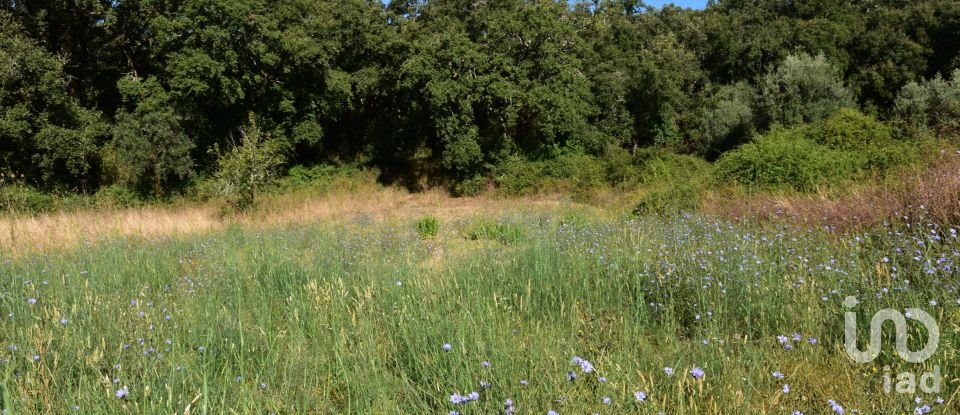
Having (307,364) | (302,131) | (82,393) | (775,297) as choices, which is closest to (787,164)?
(775,297)

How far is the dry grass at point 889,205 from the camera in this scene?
185 inches

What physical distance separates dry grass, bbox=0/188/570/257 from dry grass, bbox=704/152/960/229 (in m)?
7.84

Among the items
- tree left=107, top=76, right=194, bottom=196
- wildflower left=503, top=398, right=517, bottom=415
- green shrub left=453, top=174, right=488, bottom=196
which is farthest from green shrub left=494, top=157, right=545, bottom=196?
wildflower left=503, top=398, right=517, bottom=415

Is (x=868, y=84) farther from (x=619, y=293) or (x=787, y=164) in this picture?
(x=619, y=293)

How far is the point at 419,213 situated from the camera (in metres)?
16.8

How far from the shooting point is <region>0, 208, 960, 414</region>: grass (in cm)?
225

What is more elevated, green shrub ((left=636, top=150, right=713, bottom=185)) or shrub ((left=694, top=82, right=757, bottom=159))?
shrub ((left=694, top=82, right=757, bottom=159))

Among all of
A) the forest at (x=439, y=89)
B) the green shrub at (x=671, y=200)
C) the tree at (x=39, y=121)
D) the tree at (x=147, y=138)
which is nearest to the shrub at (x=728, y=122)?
the forest at (x=439, y=89)

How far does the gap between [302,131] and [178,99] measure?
411 centimetres

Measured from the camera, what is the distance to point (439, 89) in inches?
732

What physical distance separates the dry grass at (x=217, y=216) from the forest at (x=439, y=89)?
4.76 feet

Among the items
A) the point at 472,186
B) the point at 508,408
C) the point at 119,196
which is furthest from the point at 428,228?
the point at 119,196

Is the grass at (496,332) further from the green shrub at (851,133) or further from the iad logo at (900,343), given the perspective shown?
the green shrub at (851,133)

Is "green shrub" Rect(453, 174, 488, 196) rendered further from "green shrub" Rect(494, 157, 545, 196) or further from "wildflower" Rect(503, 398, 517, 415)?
"wildflower" Rect(503, 398, 517, 415)
